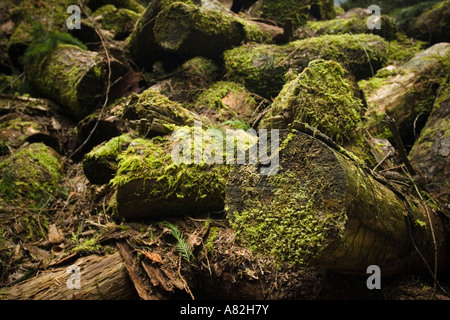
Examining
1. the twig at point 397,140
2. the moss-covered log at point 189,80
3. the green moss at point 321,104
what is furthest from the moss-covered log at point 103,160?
the twig at point 397,140

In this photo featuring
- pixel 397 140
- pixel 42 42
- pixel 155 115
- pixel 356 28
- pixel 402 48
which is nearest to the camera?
pixel 397 140

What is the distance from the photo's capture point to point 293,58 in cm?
443

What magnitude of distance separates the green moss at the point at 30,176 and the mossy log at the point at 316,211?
2915 millimetres

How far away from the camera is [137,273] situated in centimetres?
223

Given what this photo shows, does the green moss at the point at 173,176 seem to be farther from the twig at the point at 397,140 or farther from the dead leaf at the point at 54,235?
the twig at the point at 397,140

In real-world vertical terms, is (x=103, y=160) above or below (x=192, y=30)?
below

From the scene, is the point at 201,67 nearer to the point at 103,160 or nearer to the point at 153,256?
the point at 103,160

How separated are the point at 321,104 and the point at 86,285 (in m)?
2.51

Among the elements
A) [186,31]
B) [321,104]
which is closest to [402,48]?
[321,104]

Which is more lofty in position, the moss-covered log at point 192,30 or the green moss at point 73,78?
the moss-covered log at point 192,30

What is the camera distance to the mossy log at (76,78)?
4.54 m
